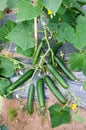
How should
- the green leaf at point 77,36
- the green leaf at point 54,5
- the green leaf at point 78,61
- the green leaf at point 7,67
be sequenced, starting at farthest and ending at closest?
the green leaf at point 7,67, the green leaf at point 78,61, the green leaf at point 77,36, the green leaf at point 54,5

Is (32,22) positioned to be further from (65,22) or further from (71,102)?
(71,102)

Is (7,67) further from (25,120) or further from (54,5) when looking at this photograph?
(54,5)

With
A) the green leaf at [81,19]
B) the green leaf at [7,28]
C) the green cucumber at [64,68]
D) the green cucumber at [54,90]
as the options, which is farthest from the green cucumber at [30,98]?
the green leaf at [81,19]

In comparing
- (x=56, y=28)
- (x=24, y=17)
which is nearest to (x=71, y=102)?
(x=56, y=28)

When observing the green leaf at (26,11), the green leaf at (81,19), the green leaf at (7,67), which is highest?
the green leaf at (26,11)

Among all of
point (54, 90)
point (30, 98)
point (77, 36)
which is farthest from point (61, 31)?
point (30, 98)

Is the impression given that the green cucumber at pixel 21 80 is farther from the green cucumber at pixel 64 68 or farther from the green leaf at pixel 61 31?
the green leaf at pixel 61 31
